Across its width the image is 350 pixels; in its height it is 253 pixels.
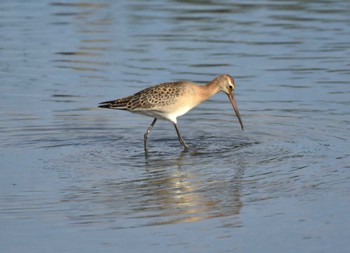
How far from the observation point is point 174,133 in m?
13.6

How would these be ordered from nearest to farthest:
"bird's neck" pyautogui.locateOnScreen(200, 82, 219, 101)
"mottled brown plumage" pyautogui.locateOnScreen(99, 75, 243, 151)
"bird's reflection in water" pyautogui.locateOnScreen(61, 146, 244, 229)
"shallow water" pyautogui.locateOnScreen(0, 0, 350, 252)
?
"shallow water" pyautogui.locateOnScreen(0, 0, 350, 252)
"bird's reflection in water" pyautogui.locateOnScreen(61, 146, 244, 229)
"mottled brown plumage" pyautogui.locateOnScreen(99, 75, 243, 151)
"bird's neck" pyautogui.locateOnScreen(200, 82, 219, 101)

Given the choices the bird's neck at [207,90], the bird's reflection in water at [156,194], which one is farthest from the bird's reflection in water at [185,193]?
the bird's neck at [207,90]

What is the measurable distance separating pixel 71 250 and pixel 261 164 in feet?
11.6

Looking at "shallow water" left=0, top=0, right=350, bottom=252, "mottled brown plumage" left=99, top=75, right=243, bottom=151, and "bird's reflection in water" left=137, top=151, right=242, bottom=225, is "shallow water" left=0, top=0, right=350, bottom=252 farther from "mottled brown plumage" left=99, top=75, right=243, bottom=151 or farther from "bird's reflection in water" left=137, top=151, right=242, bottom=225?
"mottled brown plumage" left=99, top=75, right=243, bottom=151

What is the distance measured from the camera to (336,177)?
10945 mm

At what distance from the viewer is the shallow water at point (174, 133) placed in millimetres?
9203

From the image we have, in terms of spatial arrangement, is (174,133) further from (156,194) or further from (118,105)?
(156,194)

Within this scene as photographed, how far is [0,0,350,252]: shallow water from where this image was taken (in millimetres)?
9203

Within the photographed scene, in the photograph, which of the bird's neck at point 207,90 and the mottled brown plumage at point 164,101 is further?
the bird's neck at point 207,90

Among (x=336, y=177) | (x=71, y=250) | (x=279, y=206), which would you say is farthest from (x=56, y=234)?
(x=336, y=177)

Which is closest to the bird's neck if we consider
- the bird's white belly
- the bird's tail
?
the bird's white belly

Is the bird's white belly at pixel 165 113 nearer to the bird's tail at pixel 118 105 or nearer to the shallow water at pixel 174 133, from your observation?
the bird's tail at pixel 118 105

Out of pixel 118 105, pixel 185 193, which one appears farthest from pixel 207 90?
pixel 185 193

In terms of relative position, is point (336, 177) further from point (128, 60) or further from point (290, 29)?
point (290, 29)
